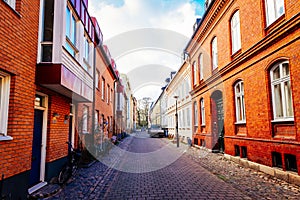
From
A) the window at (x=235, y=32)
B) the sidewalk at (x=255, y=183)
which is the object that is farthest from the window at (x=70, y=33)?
the window at (x=235, y=32)

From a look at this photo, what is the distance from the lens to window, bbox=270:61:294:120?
709cm

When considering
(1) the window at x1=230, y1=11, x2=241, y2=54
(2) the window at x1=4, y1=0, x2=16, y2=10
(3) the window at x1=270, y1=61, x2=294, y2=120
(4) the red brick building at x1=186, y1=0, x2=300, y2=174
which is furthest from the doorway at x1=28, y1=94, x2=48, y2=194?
(1) the window at x1=230, y1=11, x2=241, y2=54

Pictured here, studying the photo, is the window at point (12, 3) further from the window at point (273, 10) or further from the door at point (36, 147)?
the window at point (273, 10)

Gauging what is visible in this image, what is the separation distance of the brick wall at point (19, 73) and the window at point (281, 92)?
7408 mm

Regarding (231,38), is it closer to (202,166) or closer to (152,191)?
(202,166)

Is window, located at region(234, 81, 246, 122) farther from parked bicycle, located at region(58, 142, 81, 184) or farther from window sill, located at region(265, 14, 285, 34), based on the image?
parked bicycle, located at region(58, 142, 81, 184)

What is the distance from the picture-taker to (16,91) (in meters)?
4.76

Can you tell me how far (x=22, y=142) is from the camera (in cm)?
502

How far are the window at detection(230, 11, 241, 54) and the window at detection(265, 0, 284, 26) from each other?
215cm

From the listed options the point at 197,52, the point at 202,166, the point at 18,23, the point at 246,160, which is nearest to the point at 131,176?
the point at 202,166

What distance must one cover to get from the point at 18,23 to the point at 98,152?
8.94m

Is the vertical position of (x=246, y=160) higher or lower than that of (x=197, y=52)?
lower

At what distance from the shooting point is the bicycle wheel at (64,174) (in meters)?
6.57

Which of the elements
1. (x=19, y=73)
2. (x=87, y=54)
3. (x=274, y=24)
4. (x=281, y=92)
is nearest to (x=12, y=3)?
(x=19, y=73)
